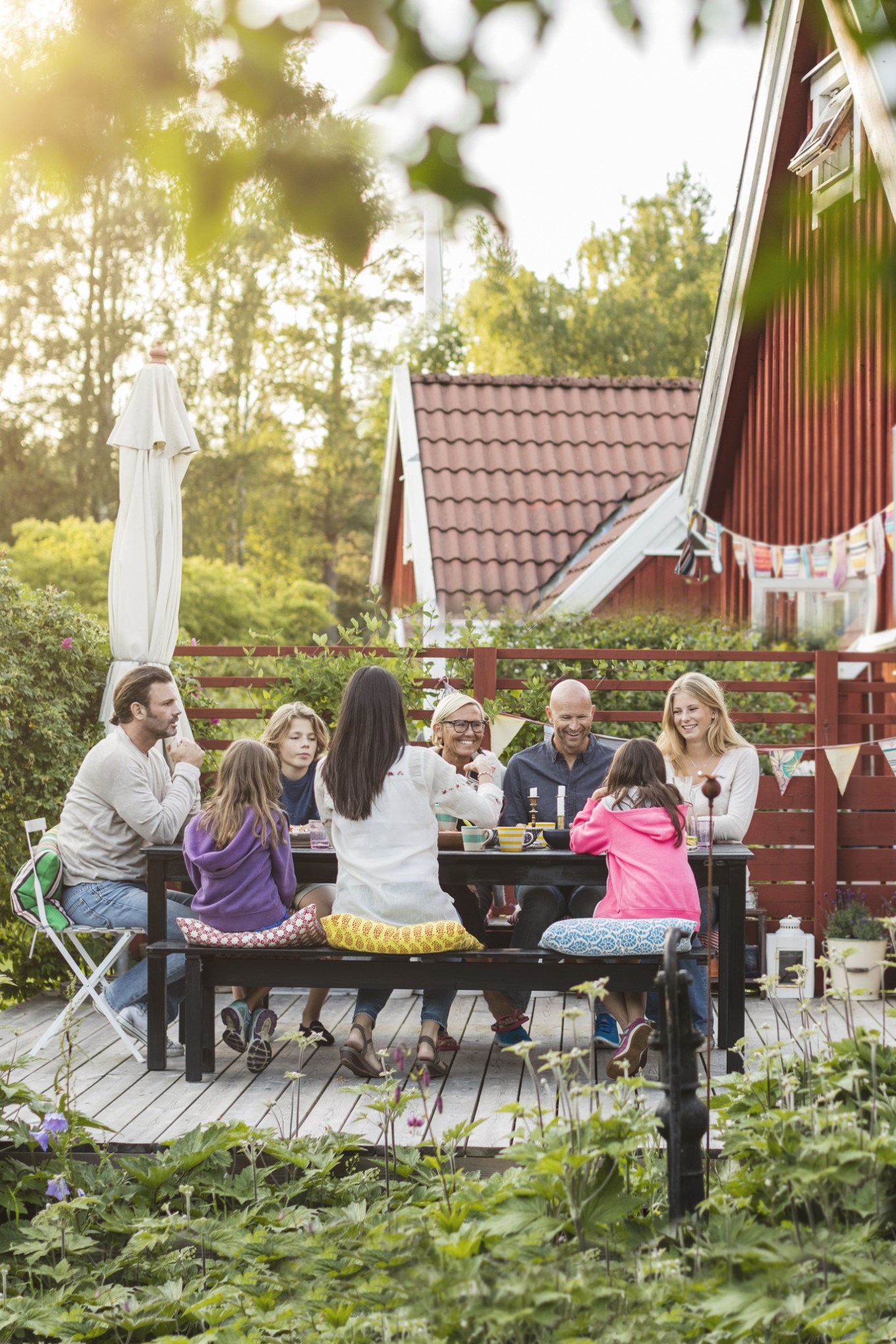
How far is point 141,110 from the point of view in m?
1.87

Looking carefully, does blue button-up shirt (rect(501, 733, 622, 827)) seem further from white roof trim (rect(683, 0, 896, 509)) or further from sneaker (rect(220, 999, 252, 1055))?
white roof trim (rect(683, 0, 896, 509))

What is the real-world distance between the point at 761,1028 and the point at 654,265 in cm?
3400

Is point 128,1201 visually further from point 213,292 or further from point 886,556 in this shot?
point 886,556

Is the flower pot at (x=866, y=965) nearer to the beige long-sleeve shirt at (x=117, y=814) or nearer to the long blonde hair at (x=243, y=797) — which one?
the long blonde hair at (x=243, y=797)

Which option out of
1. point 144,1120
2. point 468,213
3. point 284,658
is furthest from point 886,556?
point 468,213

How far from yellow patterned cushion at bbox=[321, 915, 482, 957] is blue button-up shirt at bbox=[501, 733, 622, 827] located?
1.25 meters

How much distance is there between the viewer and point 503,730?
6918mm

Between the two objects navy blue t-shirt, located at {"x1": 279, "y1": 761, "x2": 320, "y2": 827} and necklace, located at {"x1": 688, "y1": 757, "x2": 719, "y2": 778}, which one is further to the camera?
navy blue t-shirt, located at {"x1": 279, "y1": 761, "x2": 320, "y2": 827}

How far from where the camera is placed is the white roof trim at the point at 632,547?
12.3 metres

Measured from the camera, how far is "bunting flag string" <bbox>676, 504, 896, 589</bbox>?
8.52 meters

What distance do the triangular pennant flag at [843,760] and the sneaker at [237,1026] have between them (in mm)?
3157

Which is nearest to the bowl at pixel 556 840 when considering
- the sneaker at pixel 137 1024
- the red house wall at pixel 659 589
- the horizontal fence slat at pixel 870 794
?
the sneaker at pixel 137 1024

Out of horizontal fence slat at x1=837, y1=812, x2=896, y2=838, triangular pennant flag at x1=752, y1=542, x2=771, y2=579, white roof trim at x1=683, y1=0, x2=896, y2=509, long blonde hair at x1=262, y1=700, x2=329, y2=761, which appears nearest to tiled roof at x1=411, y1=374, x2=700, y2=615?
white roof trim at x1=683, y1=0, x2=896, y2=509

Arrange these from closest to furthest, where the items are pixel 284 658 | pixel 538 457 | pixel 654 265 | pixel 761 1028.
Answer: pixel 761 1028
pixel 284 658
pixel 538 457
pixel 654 265
